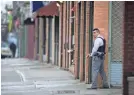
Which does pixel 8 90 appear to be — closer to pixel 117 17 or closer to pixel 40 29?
pixel 117 17

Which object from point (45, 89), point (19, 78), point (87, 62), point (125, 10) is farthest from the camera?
point (19, 78)

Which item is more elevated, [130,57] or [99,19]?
[99,19]

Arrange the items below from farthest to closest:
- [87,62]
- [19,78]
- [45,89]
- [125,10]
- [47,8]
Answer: [47,8] < [19,78] < [87,62] < [45,89] < [125,10]

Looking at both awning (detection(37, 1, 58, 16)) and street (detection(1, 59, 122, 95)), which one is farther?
awning (detection(37, 1, 58, 16))

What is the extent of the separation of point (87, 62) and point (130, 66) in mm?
3711

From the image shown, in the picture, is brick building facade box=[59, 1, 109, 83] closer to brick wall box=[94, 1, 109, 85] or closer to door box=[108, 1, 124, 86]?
brick wall box=[94, 1, 109, 85]

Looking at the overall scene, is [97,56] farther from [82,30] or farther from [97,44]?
[82,30]

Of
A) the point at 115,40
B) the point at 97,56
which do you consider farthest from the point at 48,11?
the point at 97,56

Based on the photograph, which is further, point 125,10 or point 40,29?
point 40,29

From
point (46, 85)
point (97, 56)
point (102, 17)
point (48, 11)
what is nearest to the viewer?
point (97, 56)

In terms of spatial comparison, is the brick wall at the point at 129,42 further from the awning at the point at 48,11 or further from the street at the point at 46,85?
the awning at the point at 48,11

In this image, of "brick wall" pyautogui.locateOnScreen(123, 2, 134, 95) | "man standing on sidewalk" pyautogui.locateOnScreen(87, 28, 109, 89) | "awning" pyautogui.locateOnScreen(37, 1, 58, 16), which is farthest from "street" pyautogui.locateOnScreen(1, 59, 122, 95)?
"awning" pyautogui.locateOnScreen(37, 1, 58, 16)

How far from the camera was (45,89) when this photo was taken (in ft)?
48.3

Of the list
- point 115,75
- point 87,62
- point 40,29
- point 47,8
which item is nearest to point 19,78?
point 87,62
